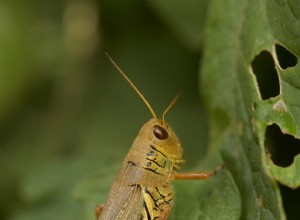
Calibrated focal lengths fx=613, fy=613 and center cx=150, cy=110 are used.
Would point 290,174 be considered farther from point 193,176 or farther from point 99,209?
point 99,209

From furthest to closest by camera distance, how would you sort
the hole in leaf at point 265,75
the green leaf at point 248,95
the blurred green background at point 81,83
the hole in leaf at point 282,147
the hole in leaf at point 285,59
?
1. the blurred green background at point 81,83
2. the hole in leaf at point 282,147
3. the hole in leaf at point 265,75
4. the hole in leaf at point 285,59
5. the green leaf at point 248,95

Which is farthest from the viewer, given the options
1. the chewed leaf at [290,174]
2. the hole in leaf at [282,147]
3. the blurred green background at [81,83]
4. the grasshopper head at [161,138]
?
the blurred green background at [81,83]

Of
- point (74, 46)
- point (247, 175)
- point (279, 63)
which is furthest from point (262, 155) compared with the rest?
point (74, 46)

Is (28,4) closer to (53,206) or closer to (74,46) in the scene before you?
(74,46)

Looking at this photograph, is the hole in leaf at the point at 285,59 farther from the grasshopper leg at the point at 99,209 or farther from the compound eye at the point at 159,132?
the grasshopper leg at the point at 99,209

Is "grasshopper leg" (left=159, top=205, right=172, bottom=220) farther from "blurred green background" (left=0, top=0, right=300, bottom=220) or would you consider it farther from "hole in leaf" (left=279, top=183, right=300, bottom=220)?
"blurred green background" (left=0, top=0, right=300, bottom=220)

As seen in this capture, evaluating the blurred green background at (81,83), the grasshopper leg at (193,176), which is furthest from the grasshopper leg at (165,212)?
the blurred green background at (81,83)

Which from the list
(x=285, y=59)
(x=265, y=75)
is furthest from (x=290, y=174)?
(x=265, y=75)
